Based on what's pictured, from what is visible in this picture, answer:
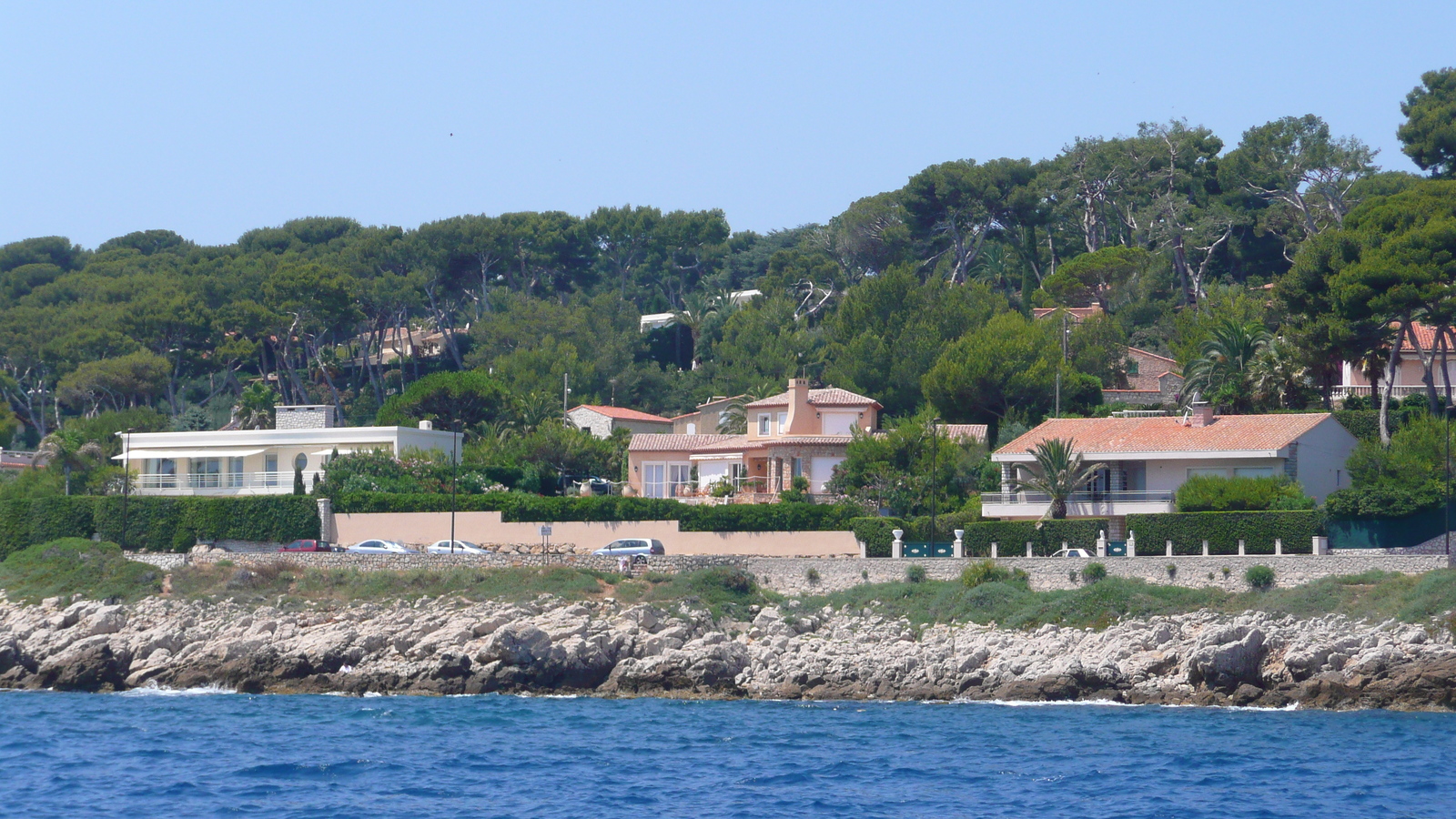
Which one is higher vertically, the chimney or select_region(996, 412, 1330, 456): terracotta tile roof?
the chimney

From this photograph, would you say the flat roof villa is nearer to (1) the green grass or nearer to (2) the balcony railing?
(2) the balcony railing

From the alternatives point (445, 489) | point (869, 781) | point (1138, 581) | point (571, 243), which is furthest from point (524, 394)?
point (869, 781)

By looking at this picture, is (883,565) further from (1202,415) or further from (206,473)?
(206,473)

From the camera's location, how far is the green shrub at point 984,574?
43719mm

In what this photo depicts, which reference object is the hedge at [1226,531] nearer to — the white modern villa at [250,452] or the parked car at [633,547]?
the parked car at [633,547]

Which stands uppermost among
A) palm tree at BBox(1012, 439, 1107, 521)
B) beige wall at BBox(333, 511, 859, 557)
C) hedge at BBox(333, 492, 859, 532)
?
A: palm tree at BBox(1012, 439, 1107, 521)

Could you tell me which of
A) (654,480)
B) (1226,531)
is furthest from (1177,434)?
(654,480)

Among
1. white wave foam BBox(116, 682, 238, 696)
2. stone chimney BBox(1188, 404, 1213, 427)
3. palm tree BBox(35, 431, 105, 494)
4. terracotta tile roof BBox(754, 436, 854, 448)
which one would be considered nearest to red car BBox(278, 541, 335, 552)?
white wave foam BBox(116, 682, 238, 696)

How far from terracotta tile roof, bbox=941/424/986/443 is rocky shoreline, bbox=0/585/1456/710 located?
13.4 m

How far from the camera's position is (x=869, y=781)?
28859 millimetres

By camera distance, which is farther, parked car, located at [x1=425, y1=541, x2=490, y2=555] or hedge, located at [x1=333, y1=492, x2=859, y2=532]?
hedge, located at [x1=333, y1=492, x2=859, y2=532]

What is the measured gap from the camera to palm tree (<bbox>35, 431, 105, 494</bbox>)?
61656 millimetres

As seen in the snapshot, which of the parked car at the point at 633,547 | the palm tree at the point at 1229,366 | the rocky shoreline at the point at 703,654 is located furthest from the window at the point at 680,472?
the palm tree at the point at 1229,366

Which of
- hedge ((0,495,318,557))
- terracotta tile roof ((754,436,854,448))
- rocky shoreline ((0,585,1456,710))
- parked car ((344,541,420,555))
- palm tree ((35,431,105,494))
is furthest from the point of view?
palm tree ((35,431,105,494))
